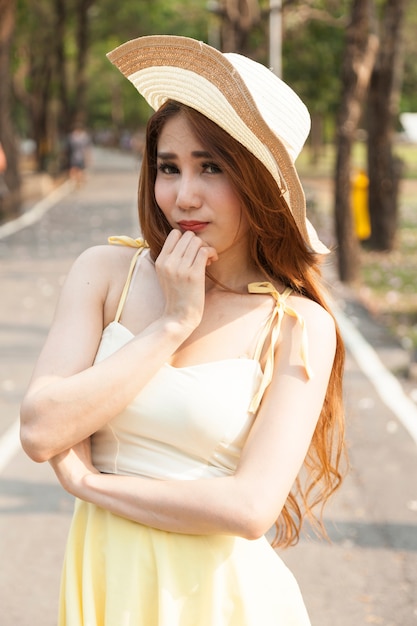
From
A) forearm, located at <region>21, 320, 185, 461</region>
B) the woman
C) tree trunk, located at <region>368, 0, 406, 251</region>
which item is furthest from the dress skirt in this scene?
tree trunk, located at <region>368, 0, 406, 251</region>

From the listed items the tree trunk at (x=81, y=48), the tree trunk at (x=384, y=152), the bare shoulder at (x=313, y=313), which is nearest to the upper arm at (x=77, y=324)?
the bare shoulder at (x=313, y=313)

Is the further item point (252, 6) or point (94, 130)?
point (94, 130)

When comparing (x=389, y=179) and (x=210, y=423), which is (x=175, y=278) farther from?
(x=389, y=179)

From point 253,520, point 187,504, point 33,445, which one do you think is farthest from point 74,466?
point 253,520

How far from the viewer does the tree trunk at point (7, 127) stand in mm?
24078

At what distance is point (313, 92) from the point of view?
41.7 m

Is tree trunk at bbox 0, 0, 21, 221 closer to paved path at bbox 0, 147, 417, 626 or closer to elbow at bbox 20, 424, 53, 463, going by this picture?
paved path at bbox 0, 147, 417, 626

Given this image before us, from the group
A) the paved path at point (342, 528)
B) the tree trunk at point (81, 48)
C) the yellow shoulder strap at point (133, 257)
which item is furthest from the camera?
the tree trunk at point (81, 48)

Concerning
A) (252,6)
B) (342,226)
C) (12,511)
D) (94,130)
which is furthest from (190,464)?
(94,130)

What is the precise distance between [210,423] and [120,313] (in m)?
0.36

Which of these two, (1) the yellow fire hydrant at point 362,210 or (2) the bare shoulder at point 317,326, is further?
(1) the yellow fire hydrant at point 362,210

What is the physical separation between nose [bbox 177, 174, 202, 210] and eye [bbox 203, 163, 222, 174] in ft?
0.13

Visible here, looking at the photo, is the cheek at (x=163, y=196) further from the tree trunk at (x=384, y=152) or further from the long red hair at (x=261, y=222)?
the tree trunk at (x=384, y=152)

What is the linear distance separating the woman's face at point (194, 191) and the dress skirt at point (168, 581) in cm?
69
